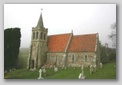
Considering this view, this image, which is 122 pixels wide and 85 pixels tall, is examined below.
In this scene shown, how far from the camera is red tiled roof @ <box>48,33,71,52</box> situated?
6551 mm

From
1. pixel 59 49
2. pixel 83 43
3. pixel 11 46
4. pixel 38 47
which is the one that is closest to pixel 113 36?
pixel 83 43

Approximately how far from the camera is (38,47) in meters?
6.58

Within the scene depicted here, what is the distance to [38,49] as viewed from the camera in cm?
659

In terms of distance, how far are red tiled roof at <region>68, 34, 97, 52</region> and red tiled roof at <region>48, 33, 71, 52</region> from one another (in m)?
0.15

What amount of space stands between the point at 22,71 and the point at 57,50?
33.5 inches

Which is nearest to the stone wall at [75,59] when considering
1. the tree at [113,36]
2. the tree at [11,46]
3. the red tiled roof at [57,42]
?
the red tiled roof at [57,42]

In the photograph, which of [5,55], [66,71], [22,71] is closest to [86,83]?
[66,71]

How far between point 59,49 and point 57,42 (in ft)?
0.51

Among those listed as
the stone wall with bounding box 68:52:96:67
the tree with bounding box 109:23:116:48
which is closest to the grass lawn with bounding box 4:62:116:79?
the stone wall with bounding box 68:52:96:67

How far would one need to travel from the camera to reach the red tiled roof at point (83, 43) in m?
6.41

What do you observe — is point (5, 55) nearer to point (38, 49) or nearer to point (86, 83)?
point (38, 49)

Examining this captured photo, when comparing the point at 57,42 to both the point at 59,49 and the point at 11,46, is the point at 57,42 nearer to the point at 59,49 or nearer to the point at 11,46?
the point at 59,49

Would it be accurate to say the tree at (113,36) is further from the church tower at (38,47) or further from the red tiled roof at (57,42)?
the church tower at (38,47)

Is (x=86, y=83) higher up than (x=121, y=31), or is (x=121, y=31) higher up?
(x=121, y=31)
